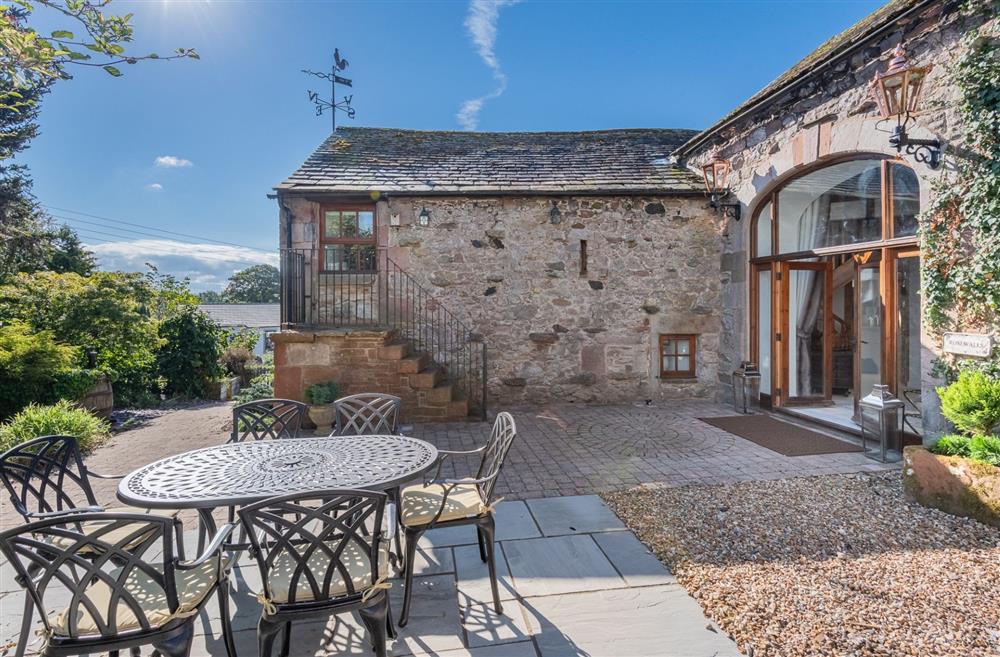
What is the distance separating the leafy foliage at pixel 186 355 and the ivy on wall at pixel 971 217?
12255mm

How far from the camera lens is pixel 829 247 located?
628cm

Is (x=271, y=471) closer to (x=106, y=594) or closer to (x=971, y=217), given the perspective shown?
(x=106, y=594)

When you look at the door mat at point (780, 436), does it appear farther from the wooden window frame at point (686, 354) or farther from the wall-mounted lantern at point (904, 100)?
the wall-mounted lantern at point (904, 100)

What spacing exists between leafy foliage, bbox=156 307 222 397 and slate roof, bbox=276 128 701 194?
489cm

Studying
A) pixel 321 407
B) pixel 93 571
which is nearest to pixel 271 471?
pixel 93 571

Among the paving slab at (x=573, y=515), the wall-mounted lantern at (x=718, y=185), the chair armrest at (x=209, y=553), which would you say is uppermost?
the wall-mounted lantern at (x=718, y=185)

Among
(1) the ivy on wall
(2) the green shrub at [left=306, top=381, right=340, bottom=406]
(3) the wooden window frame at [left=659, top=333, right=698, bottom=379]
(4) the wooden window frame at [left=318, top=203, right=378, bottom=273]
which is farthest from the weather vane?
(1) the ivy on wall

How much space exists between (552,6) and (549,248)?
4191 millimetres

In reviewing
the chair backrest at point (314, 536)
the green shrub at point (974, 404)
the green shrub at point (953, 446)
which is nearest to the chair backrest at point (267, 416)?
the chair backrest at point (314, 536)

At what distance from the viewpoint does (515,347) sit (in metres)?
7.96

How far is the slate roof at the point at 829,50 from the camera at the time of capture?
4918 millimetres

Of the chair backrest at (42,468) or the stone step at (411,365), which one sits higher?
the stone step at (411,365)

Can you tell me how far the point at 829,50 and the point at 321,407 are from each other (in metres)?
7.84

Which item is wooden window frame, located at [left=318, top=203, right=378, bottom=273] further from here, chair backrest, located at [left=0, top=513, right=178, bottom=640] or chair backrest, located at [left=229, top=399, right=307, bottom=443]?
chair backrest, located at [left=0, top=513, right=178, bottom=640]
